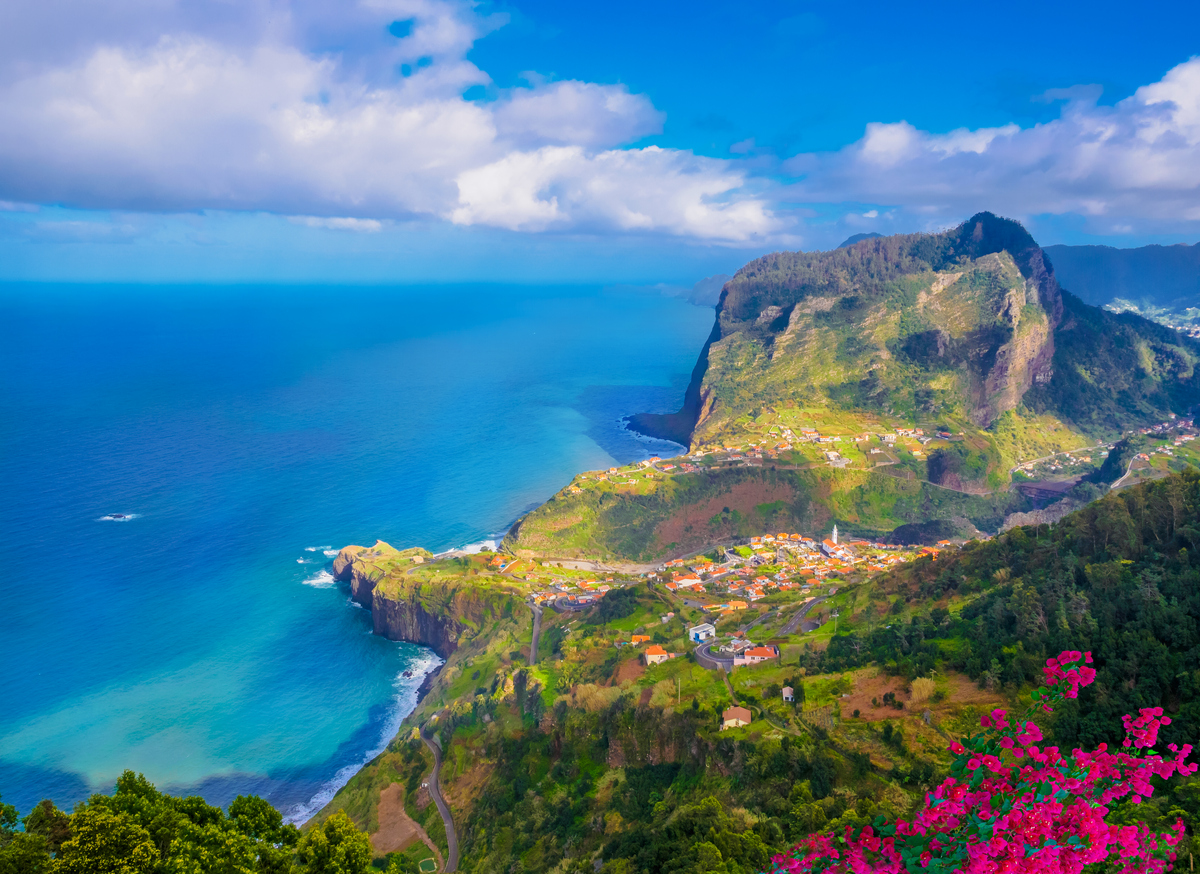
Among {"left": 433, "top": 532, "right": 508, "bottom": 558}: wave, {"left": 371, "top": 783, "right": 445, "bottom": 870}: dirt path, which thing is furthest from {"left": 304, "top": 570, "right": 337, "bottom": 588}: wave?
{"left": 371, "top": 783, "right": 445, "bottom": 870}: dirt path

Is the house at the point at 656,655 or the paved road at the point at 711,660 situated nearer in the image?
the paved road at the point at 711,660

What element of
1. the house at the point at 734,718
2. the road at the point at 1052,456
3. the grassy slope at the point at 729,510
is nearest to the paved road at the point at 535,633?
the grassy slope at the point at 729,510

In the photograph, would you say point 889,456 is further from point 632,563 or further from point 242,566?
point 242,566

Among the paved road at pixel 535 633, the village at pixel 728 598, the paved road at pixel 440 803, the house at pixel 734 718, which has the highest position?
the house at pixel 734 718

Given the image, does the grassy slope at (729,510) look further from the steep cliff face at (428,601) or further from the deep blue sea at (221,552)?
the steep cliff face at (428,601)

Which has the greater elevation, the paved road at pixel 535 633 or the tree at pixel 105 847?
the tree at pixel 105 847

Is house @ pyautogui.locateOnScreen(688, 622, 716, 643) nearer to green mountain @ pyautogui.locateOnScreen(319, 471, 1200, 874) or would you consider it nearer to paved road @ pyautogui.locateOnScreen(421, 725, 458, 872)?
green mountain @ pyautogui.locateOnScreen(319, 471, 1200, 874)

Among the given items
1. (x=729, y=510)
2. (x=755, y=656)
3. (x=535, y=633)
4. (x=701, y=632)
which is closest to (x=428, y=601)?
(x=535, y=633)
